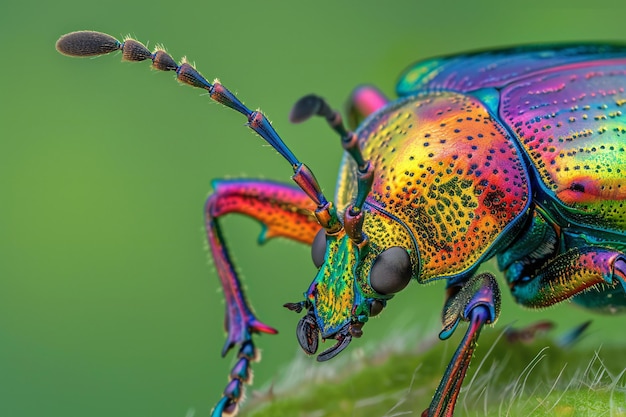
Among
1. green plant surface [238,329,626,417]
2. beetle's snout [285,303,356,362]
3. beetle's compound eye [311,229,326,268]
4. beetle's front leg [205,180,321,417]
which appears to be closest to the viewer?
green plant surface [238,329,626,417]

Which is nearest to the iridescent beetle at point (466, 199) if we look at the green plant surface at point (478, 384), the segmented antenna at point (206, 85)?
the segmented antenna at point (206, 85)

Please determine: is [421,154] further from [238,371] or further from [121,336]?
[121,336]

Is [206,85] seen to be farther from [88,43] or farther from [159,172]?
[159,172]

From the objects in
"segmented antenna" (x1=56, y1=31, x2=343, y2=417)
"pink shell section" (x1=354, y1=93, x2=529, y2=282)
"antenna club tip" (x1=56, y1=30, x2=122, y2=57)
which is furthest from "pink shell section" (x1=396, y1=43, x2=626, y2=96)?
"antenna club tip" (x1=56, y1=30, x2=122, y2=57)

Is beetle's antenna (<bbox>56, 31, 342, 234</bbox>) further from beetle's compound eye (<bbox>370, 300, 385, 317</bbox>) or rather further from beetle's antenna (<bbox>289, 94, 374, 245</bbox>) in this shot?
beetle's compound eye (<bbox>370, 300, 385, 317</bbox>)

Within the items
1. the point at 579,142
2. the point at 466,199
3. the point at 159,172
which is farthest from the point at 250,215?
the point at 159,172

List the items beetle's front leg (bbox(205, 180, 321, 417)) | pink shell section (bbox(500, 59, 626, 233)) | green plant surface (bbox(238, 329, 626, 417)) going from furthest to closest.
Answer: beetle's front leg (bbox(205, 180, 321, 417)) → pink shell section (bbox(500, 59, 626, 233)) → green plant surface (bbox(238, 329, 626, 417))

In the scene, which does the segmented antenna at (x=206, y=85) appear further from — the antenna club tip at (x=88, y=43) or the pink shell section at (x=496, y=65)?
the pink shell section at (x=496, y=65)
